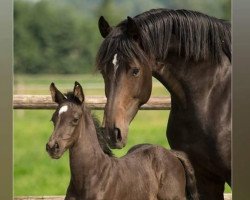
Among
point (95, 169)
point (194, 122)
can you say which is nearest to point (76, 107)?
point (95, 169)

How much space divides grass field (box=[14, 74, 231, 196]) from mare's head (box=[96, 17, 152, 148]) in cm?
119

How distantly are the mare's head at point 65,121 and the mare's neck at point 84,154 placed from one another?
4cm

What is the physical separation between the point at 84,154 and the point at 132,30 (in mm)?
673

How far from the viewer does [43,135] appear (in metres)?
6.67

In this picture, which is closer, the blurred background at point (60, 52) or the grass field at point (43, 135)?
the blurred background at point (60, 52)

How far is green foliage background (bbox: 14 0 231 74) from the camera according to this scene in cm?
414

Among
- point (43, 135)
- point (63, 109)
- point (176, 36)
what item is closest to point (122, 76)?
point (63, 109)

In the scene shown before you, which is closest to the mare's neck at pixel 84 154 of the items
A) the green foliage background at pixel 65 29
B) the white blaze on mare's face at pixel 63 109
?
the white blaze on mare's face at pixel 63 109

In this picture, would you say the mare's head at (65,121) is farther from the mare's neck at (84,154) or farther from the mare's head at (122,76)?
the mare's head at (122,76)

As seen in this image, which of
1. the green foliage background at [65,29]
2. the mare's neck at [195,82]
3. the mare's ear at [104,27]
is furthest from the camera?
the green foliage background at [65,29]

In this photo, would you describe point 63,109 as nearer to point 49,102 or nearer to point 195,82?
point 195,82

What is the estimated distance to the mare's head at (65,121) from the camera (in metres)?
2.89

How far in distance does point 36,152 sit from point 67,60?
73.1 inches

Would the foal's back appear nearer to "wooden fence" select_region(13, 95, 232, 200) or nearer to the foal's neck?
the foal's neck
